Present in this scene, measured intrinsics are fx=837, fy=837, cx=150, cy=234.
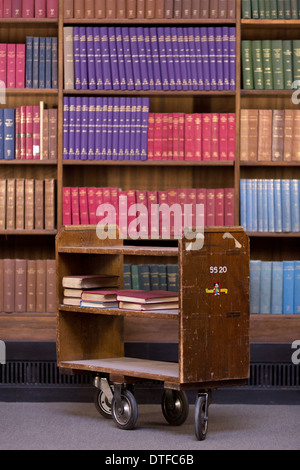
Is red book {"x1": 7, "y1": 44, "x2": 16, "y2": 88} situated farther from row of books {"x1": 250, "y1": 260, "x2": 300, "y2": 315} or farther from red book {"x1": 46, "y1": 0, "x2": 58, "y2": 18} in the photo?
row of books {"x1": 250, "y1": 260, "x2": 300, "y2": 315}

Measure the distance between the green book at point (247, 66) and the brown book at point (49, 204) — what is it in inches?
47.6

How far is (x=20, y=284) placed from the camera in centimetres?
466

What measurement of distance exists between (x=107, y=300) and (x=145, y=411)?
750 mm

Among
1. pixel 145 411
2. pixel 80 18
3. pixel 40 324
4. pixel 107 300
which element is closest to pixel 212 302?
pixel 107 300

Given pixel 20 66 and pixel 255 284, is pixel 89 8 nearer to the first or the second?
pixel 20 66

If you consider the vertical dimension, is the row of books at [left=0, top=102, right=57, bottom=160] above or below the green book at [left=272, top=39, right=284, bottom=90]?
below

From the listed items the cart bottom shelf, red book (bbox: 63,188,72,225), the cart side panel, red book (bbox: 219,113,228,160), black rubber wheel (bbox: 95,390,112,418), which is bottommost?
black rubber wheel (bbox: 95,390,112,418)

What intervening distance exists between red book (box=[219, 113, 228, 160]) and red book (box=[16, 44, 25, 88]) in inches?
44.5

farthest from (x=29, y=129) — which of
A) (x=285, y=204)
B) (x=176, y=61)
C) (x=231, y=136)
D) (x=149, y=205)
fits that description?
(x=285, y=204)

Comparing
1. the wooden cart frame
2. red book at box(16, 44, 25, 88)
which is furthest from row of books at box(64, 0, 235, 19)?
the wooden cart frame

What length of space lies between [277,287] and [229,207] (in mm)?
515

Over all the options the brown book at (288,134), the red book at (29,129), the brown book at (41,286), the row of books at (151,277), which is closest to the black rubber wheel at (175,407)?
the row of books at (151,277)

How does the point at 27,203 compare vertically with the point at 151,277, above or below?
above

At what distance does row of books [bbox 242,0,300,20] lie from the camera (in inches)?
182
